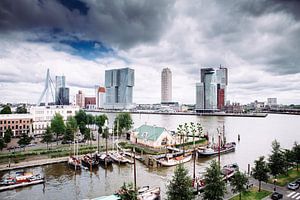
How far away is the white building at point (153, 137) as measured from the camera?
49.5 m

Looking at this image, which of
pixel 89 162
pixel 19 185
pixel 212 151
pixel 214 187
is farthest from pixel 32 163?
pixel 212 151

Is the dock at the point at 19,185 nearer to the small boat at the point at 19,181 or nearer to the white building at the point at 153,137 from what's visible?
the small boat at the point at 19,181

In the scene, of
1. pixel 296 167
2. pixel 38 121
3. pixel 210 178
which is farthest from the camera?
pixel 38 121

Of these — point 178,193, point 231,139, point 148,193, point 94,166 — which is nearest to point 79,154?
point 94,166

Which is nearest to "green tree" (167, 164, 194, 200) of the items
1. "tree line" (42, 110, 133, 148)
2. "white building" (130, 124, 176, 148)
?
"tree line" (42, 110, 133, 148)

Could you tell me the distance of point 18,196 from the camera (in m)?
25.5

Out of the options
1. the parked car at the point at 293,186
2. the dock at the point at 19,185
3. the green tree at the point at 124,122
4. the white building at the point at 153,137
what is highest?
the green tree at the point at 124,122

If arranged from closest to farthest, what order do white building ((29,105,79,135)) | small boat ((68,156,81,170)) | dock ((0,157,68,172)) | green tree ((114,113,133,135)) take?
dock ((0,157,68,172)) → small boat ((68,156,81,170)) → green tree ((114,113,133,135)) → white building ((29,105,79,135))

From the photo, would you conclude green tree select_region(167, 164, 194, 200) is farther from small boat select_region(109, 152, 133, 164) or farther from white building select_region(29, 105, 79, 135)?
white building select_region(29, 105, 79, 135)

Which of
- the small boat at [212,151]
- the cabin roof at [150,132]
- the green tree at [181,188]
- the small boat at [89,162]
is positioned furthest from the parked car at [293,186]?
the cabin roof at [150,132]

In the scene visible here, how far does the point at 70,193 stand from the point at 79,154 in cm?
1615

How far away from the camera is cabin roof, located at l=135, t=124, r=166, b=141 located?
50.1m

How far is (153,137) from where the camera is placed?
49.8 meters

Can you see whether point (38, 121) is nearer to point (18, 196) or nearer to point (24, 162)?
point (24, 162)
